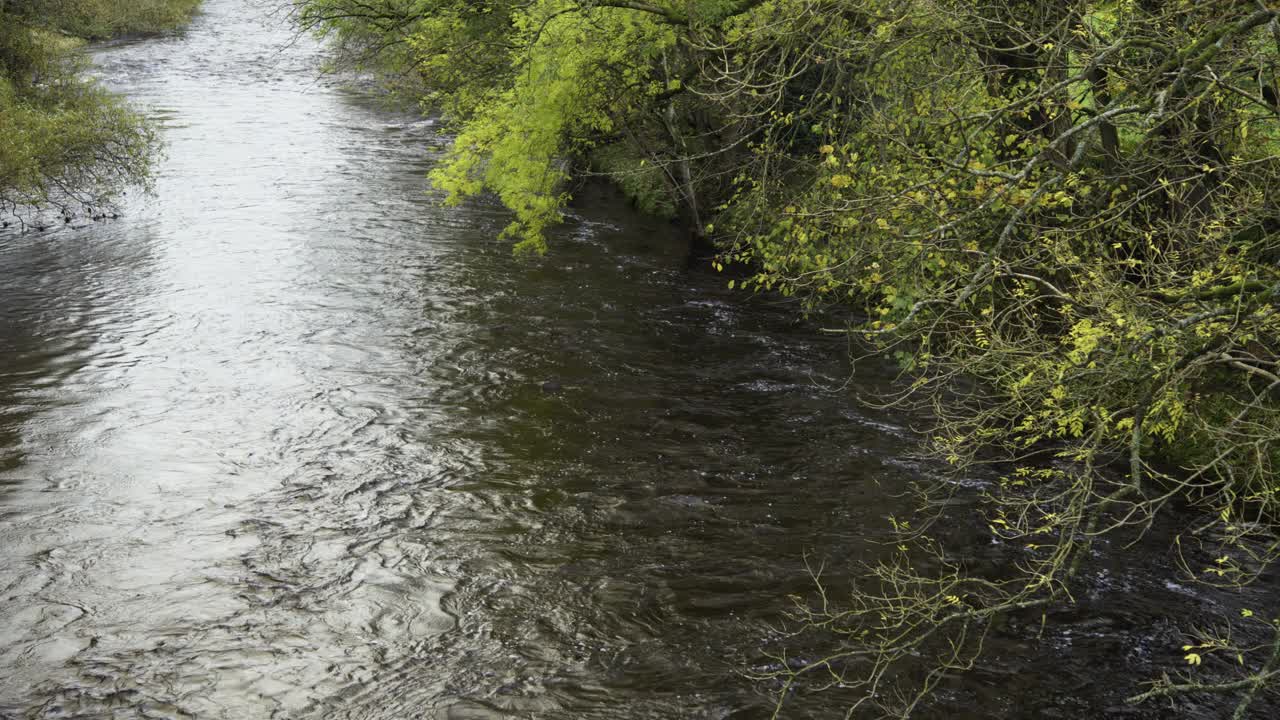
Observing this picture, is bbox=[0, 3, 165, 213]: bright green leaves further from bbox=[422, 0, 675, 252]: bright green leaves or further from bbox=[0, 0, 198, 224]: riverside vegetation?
bbox=[422, 0, 675, 252]: bright green leaves

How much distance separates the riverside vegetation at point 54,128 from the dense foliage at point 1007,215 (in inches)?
262

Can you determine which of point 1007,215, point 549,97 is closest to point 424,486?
point 1007,215

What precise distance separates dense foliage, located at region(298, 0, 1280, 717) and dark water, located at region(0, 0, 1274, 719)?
101cm

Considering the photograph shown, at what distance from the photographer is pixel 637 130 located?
69.5 ft

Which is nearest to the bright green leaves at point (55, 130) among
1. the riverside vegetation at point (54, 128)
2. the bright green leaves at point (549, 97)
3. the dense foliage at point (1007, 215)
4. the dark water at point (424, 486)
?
the riverside vegetation at point (54, 128)

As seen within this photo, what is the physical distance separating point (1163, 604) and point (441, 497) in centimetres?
721

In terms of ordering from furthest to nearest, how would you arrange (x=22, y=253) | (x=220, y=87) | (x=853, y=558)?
1. (x=220, y=87)
2. (x=22, y=253)
3. (x=853, y=558)

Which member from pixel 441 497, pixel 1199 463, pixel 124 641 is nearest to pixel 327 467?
pixel 441 497

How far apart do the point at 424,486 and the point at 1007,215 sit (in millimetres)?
6729

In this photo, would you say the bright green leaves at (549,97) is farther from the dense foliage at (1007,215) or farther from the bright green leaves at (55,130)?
the bright green leaves at (55,130)

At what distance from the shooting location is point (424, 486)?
11602mm

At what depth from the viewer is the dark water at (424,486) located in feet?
27.7

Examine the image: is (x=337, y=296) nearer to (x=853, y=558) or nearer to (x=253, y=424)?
(x=253, y=424)

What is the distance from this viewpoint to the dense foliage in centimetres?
686
